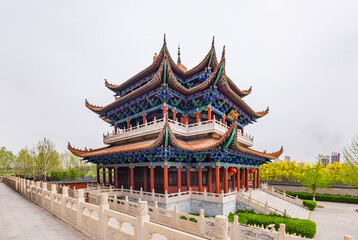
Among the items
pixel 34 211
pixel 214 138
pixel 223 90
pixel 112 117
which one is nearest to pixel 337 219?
pixel 214 138

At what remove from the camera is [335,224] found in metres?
14.0

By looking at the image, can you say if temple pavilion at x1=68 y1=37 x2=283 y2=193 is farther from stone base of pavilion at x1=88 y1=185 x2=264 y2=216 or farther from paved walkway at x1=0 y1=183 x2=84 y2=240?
paved walkway at x1=0 y1=183 x2=84 y2=240

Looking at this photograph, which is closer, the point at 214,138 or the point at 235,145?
the point at 235,145

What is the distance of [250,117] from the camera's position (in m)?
24.2

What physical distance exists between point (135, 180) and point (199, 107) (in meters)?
9.24

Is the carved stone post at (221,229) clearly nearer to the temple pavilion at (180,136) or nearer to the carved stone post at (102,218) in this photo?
the carved stone post at (102,218)

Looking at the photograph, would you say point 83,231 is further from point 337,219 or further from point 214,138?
point 337,219

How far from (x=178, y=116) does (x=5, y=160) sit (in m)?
67.6

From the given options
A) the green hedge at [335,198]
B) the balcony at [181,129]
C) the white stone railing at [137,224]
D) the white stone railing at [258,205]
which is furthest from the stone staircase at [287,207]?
the green hedge at [335,198]

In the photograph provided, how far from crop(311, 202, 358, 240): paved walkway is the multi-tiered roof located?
677 cm

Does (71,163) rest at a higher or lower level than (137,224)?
lower

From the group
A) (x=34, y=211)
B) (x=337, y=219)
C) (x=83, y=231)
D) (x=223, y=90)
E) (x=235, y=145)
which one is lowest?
(x=337, y=219)

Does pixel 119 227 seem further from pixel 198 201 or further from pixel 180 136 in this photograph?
pixel 180 136

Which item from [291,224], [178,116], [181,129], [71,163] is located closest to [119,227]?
[291,224]
